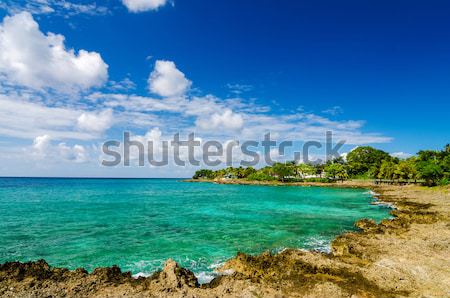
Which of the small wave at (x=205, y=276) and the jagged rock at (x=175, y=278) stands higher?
the jagged rock at (x=175, y=278)

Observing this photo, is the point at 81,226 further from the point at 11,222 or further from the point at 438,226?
the point at 438,226

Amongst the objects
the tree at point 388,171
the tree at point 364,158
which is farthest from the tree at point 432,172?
the tree at point 364,158

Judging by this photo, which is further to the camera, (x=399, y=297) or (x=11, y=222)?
(x=11, y=222)

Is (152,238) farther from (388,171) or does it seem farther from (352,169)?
(352,169)

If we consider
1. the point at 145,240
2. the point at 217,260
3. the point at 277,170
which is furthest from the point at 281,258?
the point at 277,170

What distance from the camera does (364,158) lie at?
155875 mm

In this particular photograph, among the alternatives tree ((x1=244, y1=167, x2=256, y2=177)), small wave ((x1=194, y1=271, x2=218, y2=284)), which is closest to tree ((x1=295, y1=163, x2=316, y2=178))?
tree ((x1=244, y1=167, x2=256, y2=177))

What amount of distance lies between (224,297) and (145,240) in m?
13.5

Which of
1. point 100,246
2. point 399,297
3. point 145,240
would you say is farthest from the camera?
point 145,240

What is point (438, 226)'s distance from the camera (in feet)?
77.4

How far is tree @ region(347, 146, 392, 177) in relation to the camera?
146m

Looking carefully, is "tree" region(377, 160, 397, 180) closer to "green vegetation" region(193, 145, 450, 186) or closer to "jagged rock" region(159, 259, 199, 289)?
"green vegetation" region(193, 145, 450, 186)

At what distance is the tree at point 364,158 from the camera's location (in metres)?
146

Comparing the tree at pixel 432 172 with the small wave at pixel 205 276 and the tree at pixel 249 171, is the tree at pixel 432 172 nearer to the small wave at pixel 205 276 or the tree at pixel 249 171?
the small wave at pixel 205 276
